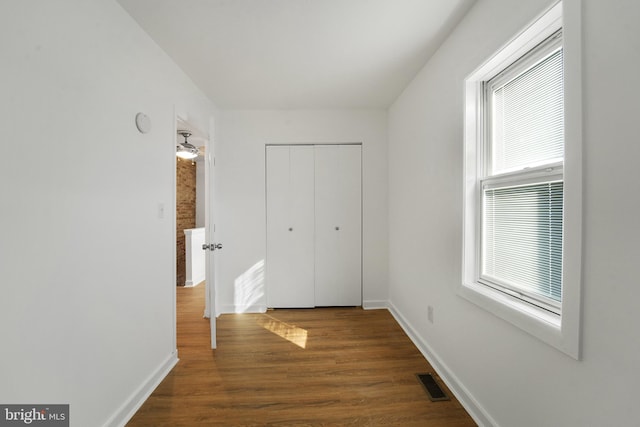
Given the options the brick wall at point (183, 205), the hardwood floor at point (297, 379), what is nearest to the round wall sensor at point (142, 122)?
the hardwood floor at point (297, 379)

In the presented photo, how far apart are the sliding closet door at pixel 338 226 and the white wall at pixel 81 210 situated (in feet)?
5.79

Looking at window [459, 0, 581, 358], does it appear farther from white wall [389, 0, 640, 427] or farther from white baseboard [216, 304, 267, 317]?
white baseboard [216, 304, 267, 317]

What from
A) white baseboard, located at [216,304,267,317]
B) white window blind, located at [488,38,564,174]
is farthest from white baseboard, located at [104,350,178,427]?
white window blind, located at [488,38,564,174]

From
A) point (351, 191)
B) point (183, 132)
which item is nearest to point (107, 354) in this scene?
point (351, 191)

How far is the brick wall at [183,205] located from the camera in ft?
15.4

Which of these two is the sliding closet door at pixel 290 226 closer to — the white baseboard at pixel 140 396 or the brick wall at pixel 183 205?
the white baseboard at pixel 140 396

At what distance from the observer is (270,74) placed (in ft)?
7.66

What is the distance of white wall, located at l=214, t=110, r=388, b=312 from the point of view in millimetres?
3154

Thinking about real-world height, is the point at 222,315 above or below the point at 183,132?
below

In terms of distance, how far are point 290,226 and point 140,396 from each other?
2.04m

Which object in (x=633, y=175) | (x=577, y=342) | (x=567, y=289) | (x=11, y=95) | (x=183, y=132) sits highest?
(x=183, y=132)

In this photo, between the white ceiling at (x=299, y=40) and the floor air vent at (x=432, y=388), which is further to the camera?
the floor air vent at (x=432, y=388)

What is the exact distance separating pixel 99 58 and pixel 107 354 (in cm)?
163

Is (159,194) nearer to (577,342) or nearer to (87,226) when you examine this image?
(87,226)
